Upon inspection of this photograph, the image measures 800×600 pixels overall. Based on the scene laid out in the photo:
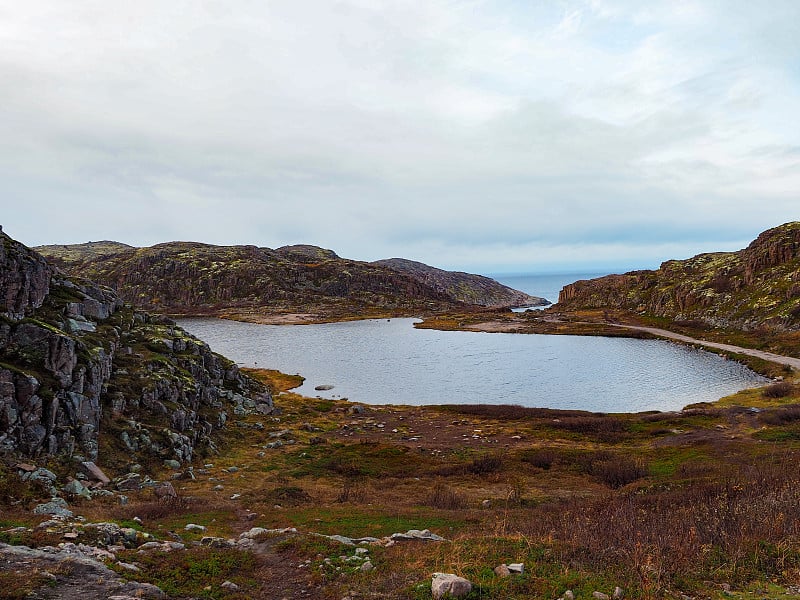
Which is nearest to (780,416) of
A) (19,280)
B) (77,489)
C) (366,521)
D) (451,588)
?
(366,521)

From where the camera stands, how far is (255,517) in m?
24.9

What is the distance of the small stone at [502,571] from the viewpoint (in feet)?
43.2

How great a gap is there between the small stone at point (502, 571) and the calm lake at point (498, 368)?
187ft

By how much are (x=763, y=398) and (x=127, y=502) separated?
7266 cm

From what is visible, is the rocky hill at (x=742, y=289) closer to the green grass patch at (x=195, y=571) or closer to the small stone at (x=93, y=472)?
the green grass patch at (x=195, y=571)

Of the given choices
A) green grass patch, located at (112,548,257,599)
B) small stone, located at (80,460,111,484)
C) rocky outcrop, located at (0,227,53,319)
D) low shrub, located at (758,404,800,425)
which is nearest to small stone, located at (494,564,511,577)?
green grass patch, located at (112,548,257,599)

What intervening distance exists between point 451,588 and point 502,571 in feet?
6.85

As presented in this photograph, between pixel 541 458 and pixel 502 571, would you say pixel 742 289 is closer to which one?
pixel 541 458

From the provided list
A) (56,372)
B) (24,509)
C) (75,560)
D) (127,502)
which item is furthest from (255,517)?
(56,372)

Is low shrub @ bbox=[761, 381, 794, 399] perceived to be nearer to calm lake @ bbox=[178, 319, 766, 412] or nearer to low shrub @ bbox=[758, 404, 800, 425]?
calm lake @ bbox=[178, 319, 766, 412]

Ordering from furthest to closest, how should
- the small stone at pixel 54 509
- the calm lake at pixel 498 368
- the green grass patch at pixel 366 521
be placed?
the calm lake at pixel 498 368 < the green grass patch at pixel 366 521 < the small stone at pixel 54 509

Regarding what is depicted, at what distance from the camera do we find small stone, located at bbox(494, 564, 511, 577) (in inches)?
519

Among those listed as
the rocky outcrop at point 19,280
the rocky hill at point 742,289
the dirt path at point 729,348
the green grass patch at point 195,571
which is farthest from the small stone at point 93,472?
the rocky hill at point 742,289

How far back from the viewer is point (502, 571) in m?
13.3
